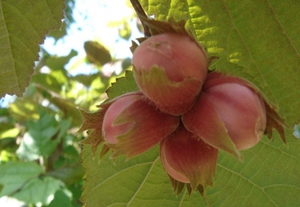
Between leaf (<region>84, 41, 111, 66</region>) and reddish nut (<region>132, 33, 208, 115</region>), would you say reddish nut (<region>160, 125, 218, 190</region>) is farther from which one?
leaf (<region>84, 41, 111, 66</region>)

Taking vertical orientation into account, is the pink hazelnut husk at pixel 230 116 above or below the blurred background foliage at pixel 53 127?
above

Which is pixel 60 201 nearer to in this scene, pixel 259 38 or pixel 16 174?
pixel 16 174

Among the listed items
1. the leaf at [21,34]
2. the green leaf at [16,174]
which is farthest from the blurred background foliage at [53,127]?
the leaf at [21,34]

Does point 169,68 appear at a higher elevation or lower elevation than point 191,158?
higher

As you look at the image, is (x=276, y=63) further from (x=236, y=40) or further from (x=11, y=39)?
(x=11, y=39)

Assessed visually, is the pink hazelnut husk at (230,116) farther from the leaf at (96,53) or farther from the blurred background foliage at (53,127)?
the leaf at (96,53)

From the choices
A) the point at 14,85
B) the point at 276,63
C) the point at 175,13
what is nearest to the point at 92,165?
the point at 14,85

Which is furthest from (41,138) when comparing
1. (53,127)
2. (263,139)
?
(263,139)

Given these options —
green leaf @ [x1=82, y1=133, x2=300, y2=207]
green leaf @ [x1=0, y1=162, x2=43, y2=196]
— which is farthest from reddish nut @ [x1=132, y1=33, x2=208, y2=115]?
green leaf @ [x1=0, y1=162, x2=43, y2=196]
